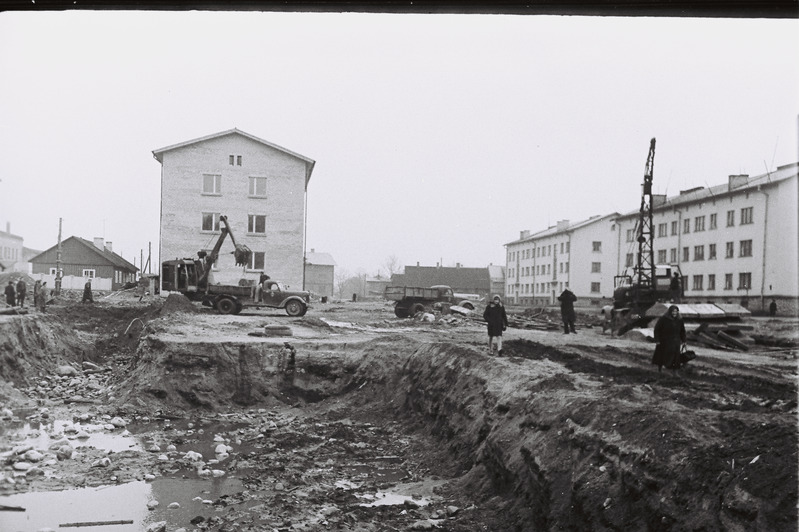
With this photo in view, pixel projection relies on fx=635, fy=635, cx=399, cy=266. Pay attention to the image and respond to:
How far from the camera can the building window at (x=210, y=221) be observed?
33781 millimetres

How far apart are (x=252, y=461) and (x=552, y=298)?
1396 inches

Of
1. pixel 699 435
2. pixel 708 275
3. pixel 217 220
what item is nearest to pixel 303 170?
pixel 217 220

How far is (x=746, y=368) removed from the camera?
15273mm

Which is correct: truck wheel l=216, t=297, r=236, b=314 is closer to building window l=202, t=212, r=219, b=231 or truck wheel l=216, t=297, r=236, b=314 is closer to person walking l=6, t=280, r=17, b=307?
person walking l=6, t=280, r=17, b=307

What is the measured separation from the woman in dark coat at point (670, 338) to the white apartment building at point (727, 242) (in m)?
17.1

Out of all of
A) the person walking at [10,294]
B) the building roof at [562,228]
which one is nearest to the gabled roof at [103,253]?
the person walking at [10,294]

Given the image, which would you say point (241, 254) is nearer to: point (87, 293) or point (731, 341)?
point (87, 293)

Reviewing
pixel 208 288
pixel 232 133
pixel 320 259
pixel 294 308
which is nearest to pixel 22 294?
pixel 208 288

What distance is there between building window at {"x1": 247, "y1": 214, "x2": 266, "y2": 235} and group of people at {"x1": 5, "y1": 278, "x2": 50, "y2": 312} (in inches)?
454

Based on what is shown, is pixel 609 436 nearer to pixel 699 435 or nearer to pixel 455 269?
pixel 699 435

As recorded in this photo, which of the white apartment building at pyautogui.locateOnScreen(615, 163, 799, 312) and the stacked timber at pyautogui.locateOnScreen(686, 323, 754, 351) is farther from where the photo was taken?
the white apartment building at pyautogui.locateOnScreen(615, 163, 799, 312)

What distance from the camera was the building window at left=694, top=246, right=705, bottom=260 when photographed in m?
35.8

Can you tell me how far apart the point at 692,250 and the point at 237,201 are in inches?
1024

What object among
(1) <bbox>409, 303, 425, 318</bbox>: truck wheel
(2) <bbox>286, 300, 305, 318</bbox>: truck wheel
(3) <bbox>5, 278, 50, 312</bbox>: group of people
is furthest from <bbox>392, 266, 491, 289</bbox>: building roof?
(3) <bbox>5, 278, 50, 312</bbox>: group of people
